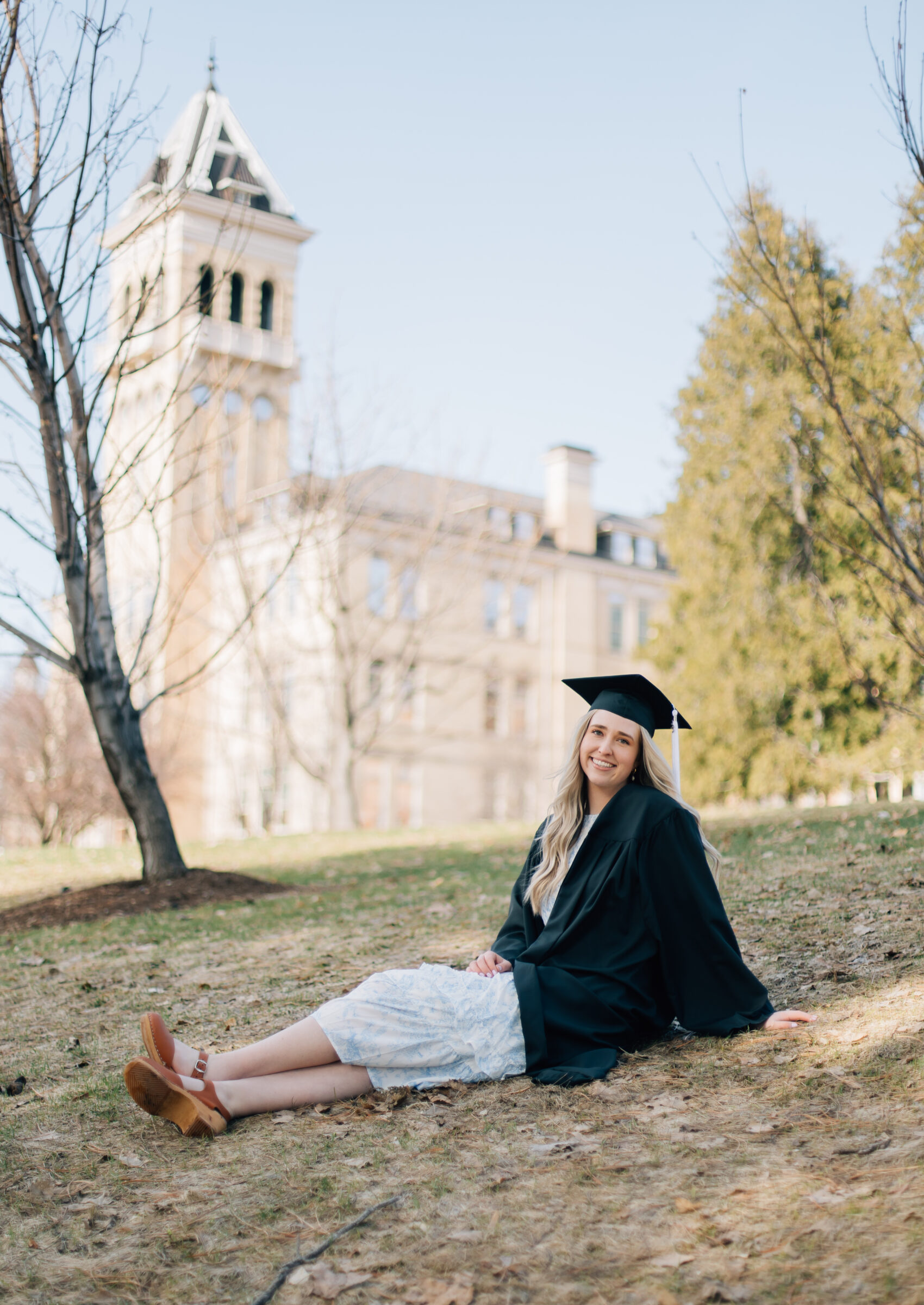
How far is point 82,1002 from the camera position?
252 inches

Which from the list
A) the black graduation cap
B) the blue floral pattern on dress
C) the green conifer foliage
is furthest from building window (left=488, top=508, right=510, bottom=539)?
the blue floral pattern on dress

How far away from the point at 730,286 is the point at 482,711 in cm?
3606

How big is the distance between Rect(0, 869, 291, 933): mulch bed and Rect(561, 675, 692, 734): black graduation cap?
219 inches

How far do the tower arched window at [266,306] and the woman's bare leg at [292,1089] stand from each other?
47.6 m

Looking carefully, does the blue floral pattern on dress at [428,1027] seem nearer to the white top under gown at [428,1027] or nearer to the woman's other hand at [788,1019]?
the white top under gown at [428,1027]

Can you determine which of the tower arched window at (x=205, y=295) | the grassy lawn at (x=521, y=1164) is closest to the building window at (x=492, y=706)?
the tower arched window at (x=205, y=295)

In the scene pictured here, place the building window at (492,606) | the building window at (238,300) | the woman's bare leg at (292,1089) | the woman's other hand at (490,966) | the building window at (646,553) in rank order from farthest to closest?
the building window at (646,553) → the building window at (238,300) → the building window at (492,606) → the woman's other hand at (490,966) → the woman's bare leg at (292,1089)

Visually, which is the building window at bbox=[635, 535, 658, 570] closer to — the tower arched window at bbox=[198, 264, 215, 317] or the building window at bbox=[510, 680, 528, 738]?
the building window at bbox=[510, 680, 528, 738]

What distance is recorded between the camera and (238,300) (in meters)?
49.1

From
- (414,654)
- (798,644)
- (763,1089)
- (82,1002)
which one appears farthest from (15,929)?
(798,644)

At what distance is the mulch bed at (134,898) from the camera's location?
9492mm

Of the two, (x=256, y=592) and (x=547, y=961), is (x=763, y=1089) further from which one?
(x=256, y=592)

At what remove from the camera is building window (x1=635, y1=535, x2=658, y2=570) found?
165 feet

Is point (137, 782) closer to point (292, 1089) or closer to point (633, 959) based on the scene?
point (292, 1089)
